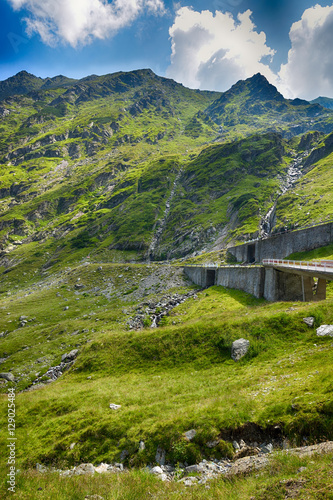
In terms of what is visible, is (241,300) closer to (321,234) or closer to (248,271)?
(248,271)

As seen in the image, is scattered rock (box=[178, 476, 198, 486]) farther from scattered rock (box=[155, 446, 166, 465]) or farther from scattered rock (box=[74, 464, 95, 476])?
scattered rock (box=[74, 464, 95, 476])

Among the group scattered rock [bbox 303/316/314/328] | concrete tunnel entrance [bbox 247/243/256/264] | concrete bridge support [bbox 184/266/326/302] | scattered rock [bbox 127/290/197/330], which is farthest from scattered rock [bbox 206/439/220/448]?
concrete tunnel entrance [bbox 247/243/256/264]

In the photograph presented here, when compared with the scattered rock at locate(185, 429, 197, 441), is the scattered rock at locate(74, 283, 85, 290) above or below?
below

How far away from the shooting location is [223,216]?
13088 centimetres

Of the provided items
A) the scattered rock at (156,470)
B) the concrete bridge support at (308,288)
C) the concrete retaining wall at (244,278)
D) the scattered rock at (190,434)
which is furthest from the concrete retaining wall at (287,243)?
the scattered rock at (156,470)

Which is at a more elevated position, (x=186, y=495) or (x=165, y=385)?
(x=186, y=495)

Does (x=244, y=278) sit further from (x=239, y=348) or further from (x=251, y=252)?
(x=251, y=252)

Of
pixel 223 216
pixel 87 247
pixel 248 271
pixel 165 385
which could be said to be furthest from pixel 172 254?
pixel 165 385

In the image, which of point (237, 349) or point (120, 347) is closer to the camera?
point (237, 349)

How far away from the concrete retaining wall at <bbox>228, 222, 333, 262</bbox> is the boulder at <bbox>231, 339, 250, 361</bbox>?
3530cm

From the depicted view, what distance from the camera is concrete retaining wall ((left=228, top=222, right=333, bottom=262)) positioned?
45.1 meters

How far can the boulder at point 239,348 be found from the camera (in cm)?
1932

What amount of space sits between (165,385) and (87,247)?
13970cm

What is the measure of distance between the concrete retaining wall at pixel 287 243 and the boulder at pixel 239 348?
35.3m
